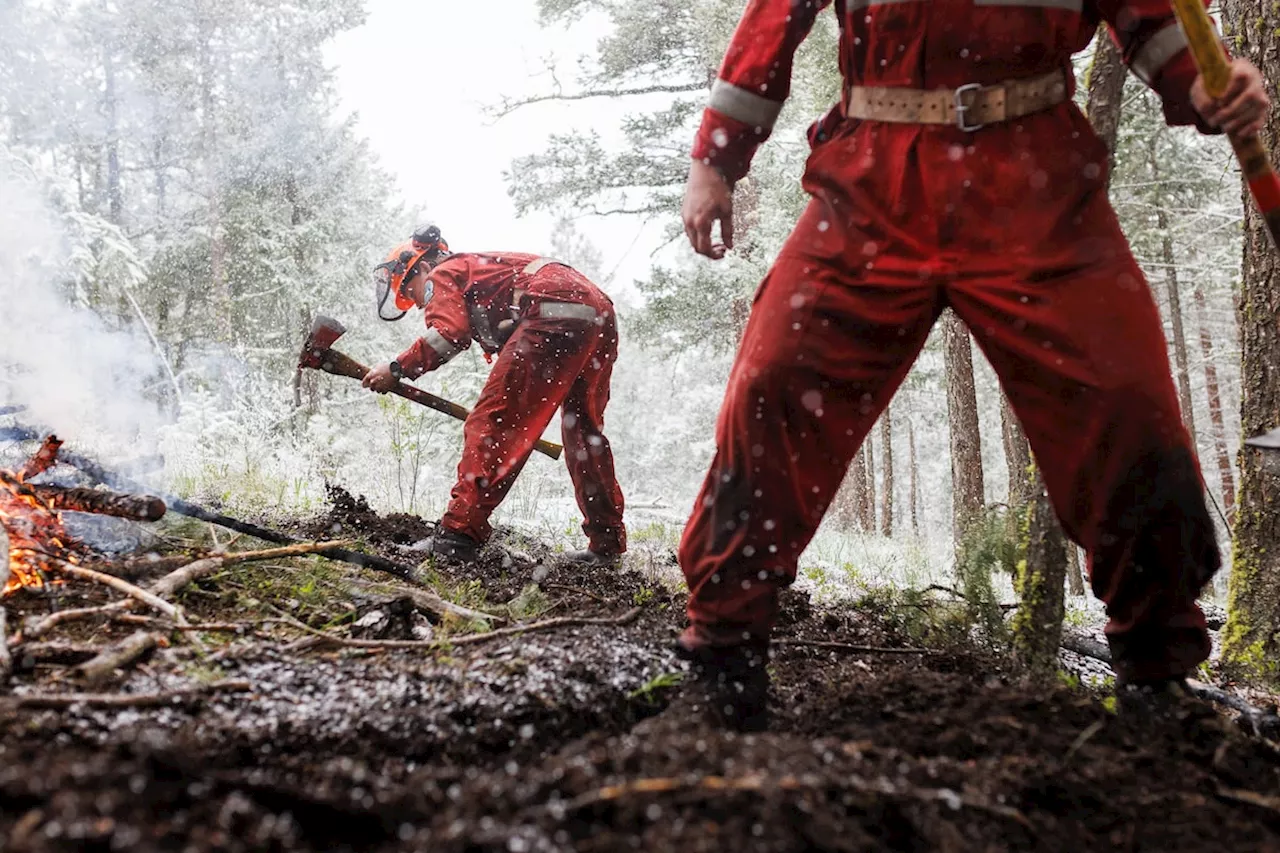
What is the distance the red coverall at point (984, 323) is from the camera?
1658 mm

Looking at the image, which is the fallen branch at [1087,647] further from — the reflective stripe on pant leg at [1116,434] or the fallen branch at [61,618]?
the fallen branch at [61,618]

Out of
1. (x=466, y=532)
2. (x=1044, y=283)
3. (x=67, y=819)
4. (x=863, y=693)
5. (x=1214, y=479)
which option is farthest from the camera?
(x=1214, y=479)

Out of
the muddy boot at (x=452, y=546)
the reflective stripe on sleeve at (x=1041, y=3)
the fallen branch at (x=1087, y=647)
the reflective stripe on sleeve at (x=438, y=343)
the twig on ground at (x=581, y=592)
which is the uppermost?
the reflective stripe on sleeve at (x=1041, y=3)

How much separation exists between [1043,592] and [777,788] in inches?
66.6

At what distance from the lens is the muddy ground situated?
35.8 inches

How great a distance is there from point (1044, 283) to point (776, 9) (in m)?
1.00

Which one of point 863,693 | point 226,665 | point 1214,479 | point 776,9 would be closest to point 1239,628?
point 863,693

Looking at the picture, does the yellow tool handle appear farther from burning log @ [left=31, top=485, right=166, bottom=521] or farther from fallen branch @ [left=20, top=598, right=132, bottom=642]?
burning log @ [left=31, top=485, right=166, bottom=521]

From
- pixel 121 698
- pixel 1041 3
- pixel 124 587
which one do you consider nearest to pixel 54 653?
pixel 124 587

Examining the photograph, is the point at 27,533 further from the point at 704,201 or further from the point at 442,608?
the point at 704,201

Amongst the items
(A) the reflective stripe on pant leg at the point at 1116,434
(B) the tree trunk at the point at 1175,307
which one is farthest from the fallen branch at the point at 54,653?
(B) the tree trunk at the point at 1175,307

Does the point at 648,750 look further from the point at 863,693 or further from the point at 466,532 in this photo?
the point at 466,532

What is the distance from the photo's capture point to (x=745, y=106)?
79.1 inches

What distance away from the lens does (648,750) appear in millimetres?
1110
